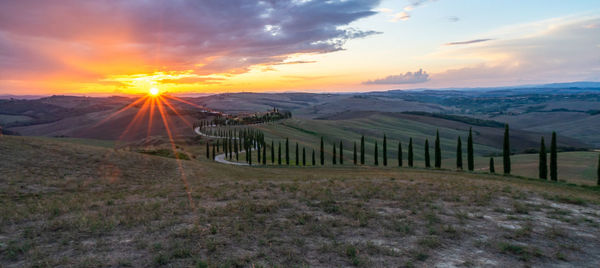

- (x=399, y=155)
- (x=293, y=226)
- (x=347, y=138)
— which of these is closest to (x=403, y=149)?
(x=347, y=138)

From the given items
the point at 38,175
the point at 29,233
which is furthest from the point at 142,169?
the point at 29,233

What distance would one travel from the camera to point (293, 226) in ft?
52.8

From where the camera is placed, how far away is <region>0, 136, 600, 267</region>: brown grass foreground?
12133mm

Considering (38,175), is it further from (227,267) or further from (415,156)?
(415,156)

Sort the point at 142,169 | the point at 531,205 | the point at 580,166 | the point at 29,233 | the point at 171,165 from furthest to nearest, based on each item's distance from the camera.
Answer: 1. the point at 580,166
2. the point at 171,165
3. the point at 142,169
4. the point at 531,205
5. the point at 29,233

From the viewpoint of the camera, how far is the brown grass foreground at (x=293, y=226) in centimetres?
1213

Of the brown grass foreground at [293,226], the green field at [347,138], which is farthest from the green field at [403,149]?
the brown grass foreground at [293,226]

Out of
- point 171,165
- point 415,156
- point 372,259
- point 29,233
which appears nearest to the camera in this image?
point 372,259

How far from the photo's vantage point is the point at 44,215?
17.8 meters

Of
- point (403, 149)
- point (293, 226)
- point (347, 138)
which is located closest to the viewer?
point (293, 226)

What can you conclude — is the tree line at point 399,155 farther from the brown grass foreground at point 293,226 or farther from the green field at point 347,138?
the brown grass foreground at point 293,226

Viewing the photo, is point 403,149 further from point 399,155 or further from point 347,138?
point 399,155

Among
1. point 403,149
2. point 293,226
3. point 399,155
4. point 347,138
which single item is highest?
point 293,226

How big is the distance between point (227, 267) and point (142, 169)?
34.8m
